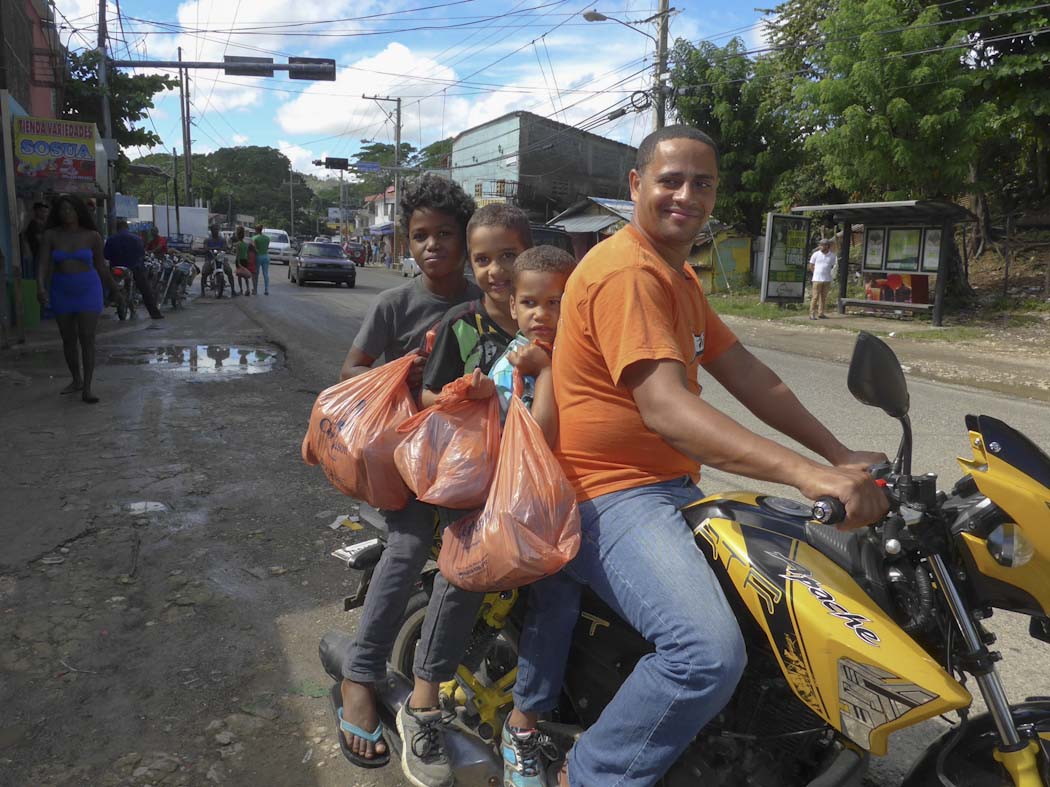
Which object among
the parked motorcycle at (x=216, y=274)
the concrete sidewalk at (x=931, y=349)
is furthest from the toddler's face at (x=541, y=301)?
the parked motorcycle at (x=216, y=274)

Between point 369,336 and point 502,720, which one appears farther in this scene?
point 369,336

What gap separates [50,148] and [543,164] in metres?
→ 40.0

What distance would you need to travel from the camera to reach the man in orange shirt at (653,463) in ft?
6.07

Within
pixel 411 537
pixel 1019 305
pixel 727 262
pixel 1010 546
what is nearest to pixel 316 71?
pixel 727 262

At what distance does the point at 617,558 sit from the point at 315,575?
103 inches

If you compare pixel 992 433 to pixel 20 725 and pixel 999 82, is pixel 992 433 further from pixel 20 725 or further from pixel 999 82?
pixel 999 82

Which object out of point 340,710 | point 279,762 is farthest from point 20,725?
point 340,710

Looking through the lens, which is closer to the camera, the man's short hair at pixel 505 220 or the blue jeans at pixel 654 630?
the blue jeans at pixel 654 630

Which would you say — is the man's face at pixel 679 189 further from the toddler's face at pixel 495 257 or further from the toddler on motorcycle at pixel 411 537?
the toddler on motorcycle at pixel 411 537

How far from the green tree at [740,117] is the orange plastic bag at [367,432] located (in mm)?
25733

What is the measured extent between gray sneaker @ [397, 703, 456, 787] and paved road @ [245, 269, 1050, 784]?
4.57 ft

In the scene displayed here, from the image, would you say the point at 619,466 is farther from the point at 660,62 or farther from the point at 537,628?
the point at 660,62

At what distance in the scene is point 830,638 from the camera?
171 centimetres

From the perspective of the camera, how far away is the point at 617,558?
6.73ft
